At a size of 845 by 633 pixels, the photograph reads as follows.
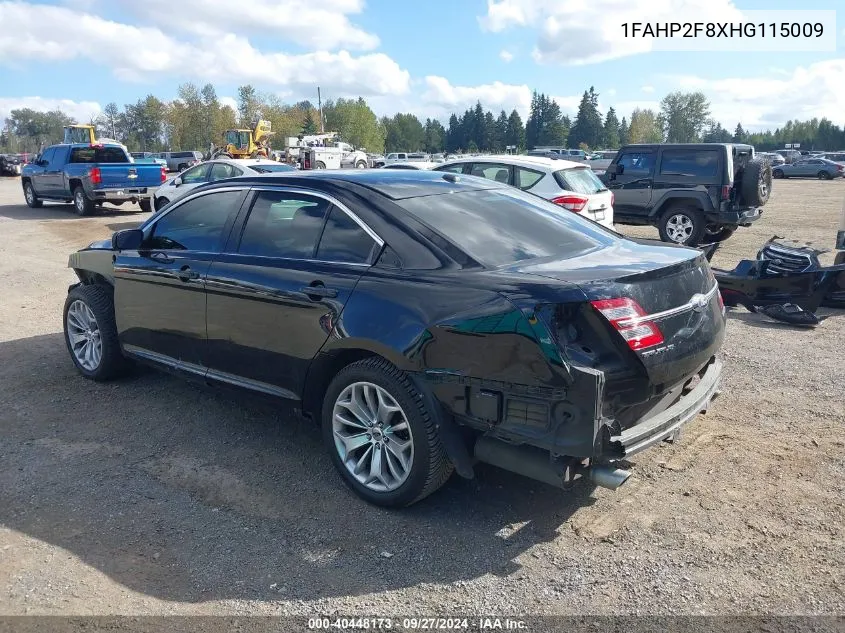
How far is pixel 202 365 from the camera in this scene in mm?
4559

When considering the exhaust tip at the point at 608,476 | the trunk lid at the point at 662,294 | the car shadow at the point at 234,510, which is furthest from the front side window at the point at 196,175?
the exhaust tip at the point at 608,476

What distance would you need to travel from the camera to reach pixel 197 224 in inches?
188

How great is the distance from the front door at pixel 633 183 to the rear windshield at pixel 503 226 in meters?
9.90

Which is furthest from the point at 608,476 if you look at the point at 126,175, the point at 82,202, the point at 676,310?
the point at 82,202

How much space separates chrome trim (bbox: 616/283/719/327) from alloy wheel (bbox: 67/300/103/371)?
4124 mm

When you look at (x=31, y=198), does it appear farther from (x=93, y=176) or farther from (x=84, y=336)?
(x=84, y=336)

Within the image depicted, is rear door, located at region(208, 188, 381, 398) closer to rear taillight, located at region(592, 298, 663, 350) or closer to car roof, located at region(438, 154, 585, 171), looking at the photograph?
rear taillight, located at region(592, 298, 663, 350)

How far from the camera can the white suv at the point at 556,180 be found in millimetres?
10422

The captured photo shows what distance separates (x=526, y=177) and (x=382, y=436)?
790 centimetres

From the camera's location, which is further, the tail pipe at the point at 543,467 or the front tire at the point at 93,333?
the front tire at the point at 93,333

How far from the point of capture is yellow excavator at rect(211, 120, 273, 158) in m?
39.0

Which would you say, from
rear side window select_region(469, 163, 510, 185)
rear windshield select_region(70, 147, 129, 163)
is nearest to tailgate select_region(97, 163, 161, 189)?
rear windshield select_region(70, 147, 129, 163)

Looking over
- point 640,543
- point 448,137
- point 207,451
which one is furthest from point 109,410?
point 448,137

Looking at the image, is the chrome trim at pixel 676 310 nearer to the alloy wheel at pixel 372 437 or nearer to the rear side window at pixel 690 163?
the alloy wheel at pixel 372 437
